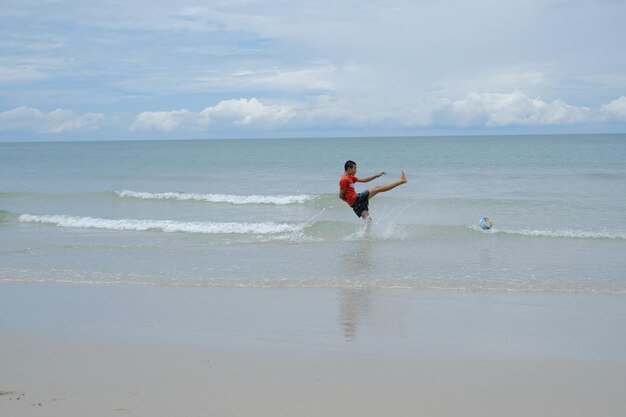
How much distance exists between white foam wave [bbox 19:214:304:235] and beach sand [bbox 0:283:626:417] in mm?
7328

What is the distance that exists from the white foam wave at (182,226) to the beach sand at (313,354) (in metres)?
7.33

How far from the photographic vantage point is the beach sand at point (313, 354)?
5.36 m

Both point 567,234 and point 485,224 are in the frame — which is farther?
point 485,224

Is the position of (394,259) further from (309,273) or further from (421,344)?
(421,344)

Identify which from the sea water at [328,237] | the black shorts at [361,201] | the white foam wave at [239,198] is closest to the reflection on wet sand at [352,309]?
the sea water at [328,237]

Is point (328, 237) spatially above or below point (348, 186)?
below

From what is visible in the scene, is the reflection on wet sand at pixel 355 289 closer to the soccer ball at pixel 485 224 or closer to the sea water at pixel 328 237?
the sea water at pixel 328 237

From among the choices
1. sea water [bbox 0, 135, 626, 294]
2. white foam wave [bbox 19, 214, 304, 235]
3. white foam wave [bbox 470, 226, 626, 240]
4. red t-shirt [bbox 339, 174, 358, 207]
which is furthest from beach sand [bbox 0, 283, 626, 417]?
white foam wave [bbox 19, 214, 304, 235]

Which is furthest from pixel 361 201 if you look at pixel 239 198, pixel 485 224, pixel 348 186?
pixel 239 198

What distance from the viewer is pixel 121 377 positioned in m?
6.01

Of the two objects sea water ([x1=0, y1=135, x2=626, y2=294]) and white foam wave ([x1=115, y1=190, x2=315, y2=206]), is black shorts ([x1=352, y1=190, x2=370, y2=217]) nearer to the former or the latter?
sea water ([x1=0, y1=135, x2=626, y2=294])

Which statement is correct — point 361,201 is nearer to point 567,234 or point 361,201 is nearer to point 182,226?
point 567,234

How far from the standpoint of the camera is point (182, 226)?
57.7 feet

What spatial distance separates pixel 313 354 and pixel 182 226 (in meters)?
11.6
